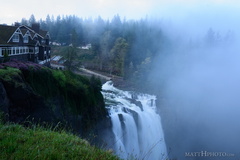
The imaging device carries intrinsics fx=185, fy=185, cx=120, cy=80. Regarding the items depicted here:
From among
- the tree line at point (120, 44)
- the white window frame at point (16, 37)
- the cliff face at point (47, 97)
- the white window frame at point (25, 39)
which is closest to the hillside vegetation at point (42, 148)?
the cliff face at point (47, 97)

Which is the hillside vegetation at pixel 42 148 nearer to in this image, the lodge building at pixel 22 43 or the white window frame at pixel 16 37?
the lodge building at pixel 22 43

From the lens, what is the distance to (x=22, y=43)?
25.9m

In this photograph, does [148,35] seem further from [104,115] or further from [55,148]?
[55,148]

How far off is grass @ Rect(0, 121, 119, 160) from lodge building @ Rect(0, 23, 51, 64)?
16.2 metres

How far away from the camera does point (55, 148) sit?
4199 millimetres

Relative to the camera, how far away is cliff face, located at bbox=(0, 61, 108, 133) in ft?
37.1

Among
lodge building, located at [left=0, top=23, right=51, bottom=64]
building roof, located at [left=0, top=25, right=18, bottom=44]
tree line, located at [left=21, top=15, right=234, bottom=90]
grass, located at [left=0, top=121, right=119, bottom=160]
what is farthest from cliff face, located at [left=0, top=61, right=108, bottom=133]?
tree line, located at [left=21, top=15, right=234, bottom=90]

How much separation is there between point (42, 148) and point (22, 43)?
25822 mm

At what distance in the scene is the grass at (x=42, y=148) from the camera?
11.9 ft

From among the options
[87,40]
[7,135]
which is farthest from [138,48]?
[7,135]

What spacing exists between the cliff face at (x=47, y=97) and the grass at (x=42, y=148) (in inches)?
151

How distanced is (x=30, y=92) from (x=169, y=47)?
7519 centimetres

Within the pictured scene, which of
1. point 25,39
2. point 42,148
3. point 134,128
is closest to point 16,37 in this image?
point 25,39

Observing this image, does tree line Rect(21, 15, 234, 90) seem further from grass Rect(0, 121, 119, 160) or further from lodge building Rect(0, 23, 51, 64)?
grass Rect(0, 121, 119, 160)
